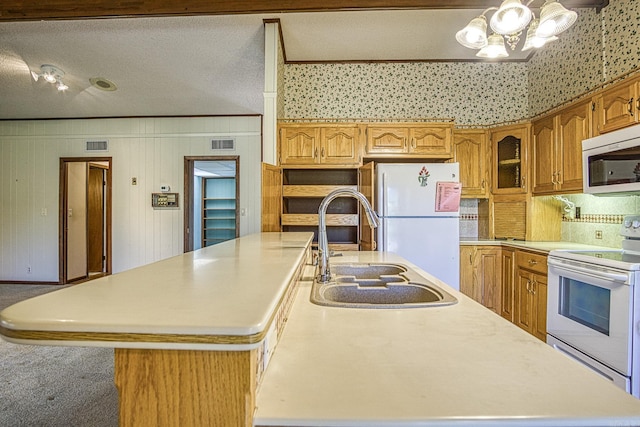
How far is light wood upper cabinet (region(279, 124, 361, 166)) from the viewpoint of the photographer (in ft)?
12.0

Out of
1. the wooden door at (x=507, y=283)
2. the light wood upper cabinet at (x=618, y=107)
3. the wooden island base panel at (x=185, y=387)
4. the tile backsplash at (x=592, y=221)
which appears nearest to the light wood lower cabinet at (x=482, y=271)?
the wooden door at (x=507, y=283)

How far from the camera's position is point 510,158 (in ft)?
12.1

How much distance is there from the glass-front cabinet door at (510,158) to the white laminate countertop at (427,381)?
10.5ft

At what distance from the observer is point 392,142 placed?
3678 millimetres

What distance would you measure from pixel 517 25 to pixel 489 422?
7.65ft

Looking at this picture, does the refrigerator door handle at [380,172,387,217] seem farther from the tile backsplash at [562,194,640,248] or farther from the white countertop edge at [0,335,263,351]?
the white countertop edge at [0,335,263,351]

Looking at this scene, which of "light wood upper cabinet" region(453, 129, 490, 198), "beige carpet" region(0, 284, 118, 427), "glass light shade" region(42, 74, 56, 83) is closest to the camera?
"beige carpet" region(0, 284, 118, 427)

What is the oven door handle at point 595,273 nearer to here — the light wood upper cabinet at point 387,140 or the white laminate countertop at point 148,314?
the light wood upper cabinet at point 387,140

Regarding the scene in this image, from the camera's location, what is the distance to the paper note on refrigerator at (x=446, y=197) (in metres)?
3.32

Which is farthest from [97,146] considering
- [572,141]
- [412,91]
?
[572,141]

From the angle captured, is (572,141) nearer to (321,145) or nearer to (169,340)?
(321,145)

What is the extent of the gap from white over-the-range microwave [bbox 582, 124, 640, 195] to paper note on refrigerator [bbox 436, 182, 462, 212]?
3.26ft

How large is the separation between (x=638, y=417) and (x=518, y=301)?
3.08m

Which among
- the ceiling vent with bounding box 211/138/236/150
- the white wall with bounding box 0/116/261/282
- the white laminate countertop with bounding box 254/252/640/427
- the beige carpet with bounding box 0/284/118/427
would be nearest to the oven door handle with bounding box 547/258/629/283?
the white laminate countertop with bounding box 254/252/640/427
